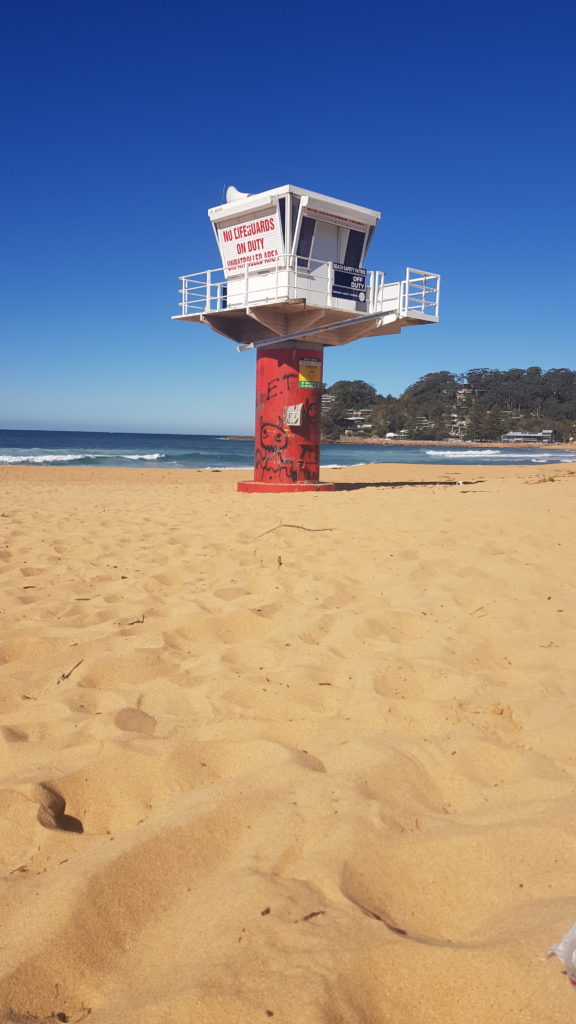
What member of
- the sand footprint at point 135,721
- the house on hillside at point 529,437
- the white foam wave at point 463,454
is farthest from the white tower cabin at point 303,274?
the house on hillside at point 529,437

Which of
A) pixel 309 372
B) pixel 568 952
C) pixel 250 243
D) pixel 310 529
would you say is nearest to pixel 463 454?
pixel 309 372

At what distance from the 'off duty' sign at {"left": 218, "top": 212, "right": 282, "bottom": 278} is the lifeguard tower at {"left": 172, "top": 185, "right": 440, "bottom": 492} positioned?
0.8 inches

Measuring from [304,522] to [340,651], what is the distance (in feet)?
13.3

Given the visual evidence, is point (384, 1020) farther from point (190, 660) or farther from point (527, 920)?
point (190, 660)

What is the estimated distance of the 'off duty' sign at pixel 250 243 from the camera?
13.2 meters

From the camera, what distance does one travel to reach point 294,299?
12680 mm

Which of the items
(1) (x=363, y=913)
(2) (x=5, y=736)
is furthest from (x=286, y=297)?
(1) (x=363, y=913)

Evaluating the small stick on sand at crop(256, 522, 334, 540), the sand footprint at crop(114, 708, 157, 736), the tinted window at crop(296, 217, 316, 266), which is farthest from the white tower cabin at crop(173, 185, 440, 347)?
the sand footprint at crop(114, 708, 157, 736)

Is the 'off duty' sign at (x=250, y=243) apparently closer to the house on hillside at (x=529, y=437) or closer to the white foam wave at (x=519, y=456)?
the white foam wave at (x=519, y=456)

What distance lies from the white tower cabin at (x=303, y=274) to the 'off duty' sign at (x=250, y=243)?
19 millimetres

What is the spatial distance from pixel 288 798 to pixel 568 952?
937 mm

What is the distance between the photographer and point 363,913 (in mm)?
1538

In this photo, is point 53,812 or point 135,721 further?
point 135,721

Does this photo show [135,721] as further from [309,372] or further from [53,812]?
[309,372]
